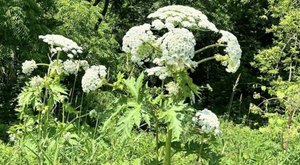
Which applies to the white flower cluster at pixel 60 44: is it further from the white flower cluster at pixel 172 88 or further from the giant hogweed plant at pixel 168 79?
the white flower cluster at pixel 172 88

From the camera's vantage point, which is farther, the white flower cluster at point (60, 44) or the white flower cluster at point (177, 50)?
the white flower cluster at point (60, 44)

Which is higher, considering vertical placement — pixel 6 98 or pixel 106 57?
pixel 106 57

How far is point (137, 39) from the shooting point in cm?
242

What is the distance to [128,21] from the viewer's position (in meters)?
21.8

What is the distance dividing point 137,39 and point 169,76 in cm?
23

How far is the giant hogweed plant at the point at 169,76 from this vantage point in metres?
2.29

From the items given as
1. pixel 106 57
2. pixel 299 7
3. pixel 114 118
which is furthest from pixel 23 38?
pixel 114 118

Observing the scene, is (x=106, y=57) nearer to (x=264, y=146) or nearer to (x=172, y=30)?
(x=264, y=146)

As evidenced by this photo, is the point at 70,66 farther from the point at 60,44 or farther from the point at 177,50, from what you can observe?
the point at 177,50

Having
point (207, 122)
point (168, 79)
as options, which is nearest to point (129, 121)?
point (207, 122)

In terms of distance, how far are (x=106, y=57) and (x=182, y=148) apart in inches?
496

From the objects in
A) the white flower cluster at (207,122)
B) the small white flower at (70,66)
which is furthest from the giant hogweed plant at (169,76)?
the small white flower at (70,66)

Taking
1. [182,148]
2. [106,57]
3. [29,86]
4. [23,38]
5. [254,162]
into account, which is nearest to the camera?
[182,148]

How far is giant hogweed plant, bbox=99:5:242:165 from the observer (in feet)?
7.51
